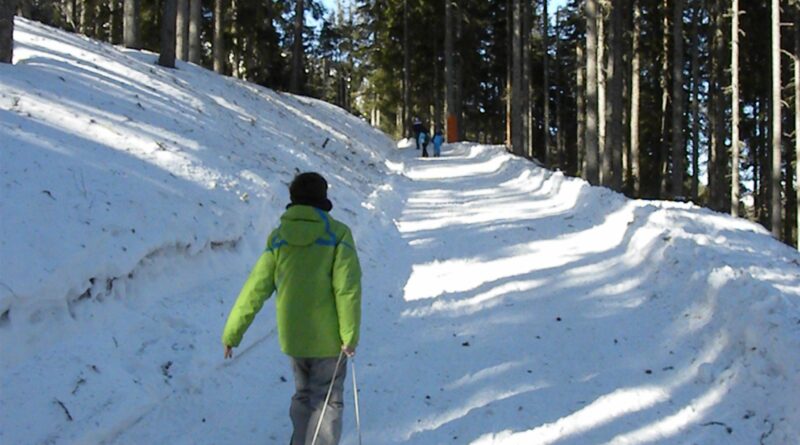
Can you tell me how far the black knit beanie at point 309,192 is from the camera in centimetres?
396

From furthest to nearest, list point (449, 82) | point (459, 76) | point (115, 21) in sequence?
1. point (459, 76)
2. point (449, 82)
3. point (115, 21)

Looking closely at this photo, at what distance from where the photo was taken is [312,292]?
3854mm

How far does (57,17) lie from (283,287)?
104 ft

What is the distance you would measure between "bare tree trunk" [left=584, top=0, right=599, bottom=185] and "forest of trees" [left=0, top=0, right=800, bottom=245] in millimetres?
53

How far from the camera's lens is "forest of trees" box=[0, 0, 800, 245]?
22062 millimetres

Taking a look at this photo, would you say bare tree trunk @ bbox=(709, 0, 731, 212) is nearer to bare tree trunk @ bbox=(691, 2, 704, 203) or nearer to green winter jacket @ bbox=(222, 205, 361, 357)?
bare tree trunk @ bbox=(691, 2, 704, 203)

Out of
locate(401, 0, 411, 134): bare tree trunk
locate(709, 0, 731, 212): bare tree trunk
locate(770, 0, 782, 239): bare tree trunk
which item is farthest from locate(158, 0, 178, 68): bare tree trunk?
locate(401, 0, 411, 134): bare tree trunk

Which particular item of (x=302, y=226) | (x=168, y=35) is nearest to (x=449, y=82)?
(x=168, y=35)

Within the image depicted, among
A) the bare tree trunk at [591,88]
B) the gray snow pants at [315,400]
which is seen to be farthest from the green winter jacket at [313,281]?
the bare tree trunk at [591,88]

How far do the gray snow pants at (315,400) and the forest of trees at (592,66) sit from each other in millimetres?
14355

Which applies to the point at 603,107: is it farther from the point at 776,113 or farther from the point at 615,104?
the point at 776,113

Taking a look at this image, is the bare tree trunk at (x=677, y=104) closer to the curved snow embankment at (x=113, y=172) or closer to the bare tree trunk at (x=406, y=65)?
the curved snow embankment at (x=113, y=172)

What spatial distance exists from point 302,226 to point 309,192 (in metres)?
0.23

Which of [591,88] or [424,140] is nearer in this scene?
[591,88]
